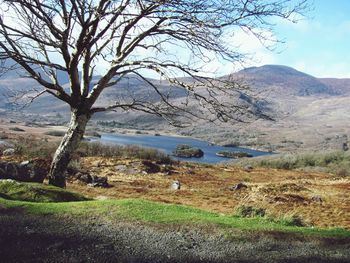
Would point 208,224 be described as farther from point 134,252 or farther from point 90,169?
point 90,169

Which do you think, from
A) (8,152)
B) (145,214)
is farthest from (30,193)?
(8,152)

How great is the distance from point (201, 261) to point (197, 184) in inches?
696

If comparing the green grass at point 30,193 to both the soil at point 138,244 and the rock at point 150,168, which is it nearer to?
the soil at point 138,244

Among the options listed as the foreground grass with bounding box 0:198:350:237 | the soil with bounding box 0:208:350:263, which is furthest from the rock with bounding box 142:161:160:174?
the soil with bounding box 0:208:350:263

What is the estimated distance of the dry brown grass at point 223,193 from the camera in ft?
50.1

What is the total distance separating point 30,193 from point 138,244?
139 inches

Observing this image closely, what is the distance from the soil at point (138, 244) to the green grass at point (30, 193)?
157 centimetres

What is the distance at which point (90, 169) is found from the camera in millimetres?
25250

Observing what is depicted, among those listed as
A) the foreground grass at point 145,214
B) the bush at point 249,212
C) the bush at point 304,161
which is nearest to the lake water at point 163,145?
the bush at point 304,161

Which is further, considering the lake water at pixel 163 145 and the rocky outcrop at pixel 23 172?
the lake water at pixel 163 145

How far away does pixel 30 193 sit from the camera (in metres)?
9.08

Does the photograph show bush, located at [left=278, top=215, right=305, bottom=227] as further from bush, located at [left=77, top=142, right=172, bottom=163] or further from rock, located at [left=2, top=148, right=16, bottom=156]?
bush, located at [left=77, top=142, right=172, bottom=163]

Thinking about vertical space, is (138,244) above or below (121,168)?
above

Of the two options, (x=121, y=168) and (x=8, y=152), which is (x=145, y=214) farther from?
(x=8, y=152)
